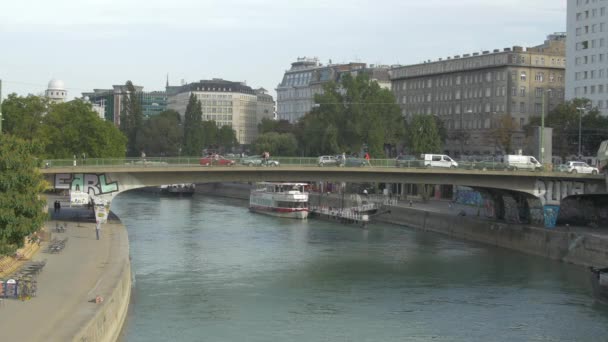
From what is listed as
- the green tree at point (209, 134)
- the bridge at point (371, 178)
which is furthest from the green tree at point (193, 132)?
the bridge at point (371, 178)

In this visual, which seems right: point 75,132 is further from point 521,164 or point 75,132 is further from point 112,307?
point 112,307

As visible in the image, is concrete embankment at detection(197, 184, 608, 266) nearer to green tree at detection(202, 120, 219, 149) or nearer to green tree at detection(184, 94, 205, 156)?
green tree at detection(184, 94, 205, 156)

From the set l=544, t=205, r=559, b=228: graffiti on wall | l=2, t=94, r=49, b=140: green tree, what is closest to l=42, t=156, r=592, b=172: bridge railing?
l=544, t=205, r=559, b=228: graffiti on wall

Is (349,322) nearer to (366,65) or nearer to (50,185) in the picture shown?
(50,185)

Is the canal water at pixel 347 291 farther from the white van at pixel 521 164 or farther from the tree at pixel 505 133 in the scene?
the tree at pixel 505 133

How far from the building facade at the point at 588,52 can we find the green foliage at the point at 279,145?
45623 mm

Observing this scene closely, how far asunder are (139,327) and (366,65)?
492 feet

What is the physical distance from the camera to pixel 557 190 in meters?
66.2

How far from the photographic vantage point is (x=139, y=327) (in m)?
37.2

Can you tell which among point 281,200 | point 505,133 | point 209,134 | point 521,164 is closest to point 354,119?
point 505,133

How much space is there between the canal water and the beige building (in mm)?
56401

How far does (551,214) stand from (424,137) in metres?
47.8

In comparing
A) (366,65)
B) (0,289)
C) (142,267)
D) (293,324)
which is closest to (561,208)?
(142,267)

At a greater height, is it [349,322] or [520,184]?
[520,184]
